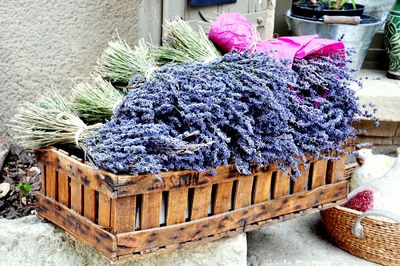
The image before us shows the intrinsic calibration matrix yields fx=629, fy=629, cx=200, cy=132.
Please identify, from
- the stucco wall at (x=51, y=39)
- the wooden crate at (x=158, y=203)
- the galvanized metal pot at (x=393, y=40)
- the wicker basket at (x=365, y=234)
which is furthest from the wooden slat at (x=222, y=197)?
the galvanized metal pot at (x=393, y=40)

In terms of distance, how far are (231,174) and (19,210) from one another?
1.14 metres

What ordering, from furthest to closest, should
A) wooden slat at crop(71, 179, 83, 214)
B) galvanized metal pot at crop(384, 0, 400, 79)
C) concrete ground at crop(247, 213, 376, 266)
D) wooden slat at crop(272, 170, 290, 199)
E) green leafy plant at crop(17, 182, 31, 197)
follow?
galvanized metal pot at crop(384, 0, 400, 79)
green leafy plant at crop(17, 182, 31, 197)
concrete ground at crop(247, 213, 376, 266)
wooden slat at crop(272, 170, 290, 199)
wooden slat at crop(71, 179, 83, 214)

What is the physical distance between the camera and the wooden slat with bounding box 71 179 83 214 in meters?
2.23

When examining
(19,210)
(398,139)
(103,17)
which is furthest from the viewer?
(398,139)

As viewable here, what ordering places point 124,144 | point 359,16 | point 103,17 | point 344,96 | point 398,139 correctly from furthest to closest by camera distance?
point 398,139, point 359,16, point 103,17, point 344,96, point 124,144

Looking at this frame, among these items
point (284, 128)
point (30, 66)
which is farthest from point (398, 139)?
point (30, 66)

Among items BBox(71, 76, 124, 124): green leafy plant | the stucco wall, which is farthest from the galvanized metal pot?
BBox(71, 76, 124, 124): green leafy plant

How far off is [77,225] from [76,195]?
11 centimetres

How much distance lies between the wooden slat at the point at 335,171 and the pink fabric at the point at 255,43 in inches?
18.1

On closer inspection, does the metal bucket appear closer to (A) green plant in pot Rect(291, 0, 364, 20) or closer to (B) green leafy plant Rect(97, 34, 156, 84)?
(A) green plant in pot Rect(291, 0, 364, 20)

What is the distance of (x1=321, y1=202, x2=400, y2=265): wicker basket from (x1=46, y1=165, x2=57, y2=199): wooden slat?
49.9 inches

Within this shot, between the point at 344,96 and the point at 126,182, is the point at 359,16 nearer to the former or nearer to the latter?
the point at 344,96

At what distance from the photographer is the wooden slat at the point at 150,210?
6.95ft

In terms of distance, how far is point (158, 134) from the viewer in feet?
6.66
